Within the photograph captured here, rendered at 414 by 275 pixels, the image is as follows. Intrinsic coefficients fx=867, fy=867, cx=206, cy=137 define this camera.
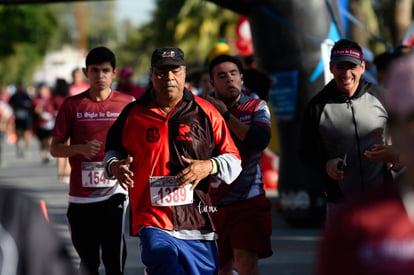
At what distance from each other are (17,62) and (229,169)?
6415 centimetres

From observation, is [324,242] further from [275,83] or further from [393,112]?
[275,83]

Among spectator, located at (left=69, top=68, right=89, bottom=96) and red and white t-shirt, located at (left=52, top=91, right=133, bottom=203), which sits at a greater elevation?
spectator, located at (left=69, top=68, right=89, bottom=96)

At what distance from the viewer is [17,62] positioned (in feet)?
221

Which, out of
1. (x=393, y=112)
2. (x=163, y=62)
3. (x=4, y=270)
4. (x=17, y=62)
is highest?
(x=17, y=62)

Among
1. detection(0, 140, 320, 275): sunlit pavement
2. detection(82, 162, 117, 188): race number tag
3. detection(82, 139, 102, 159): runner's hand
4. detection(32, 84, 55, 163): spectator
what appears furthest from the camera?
detection(32, 84, 55, 163): spectator

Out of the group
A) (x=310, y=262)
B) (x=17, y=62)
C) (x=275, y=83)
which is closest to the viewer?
(x=310, y=262)

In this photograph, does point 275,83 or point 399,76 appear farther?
point 275,83

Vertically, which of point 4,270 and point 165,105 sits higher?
point 165,105

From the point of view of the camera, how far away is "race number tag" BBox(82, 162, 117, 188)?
643cm

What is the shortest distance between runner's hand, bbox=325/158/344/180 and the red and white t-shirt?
172 centimetres

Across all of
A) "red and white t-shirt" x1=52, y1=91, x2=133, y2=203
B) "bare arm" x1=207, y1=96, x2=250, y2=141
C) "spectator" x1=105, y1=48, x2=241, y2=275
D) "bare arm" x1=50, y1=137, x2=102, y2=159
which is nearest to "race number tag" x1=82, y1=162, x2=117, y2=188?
"red and white t-shirt" x1=52, y1=91, x2=133, y2=203

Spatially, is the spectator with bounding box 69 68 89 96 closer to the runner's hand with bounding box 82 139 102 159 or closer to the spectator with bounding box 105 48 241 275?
the runner's hand with bounding box 82 139 102 159

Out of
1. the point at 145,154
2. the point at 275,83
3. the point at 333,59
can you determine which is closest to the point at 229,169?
the point at 145,154

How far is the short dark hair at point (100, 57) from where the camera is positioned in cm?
661
